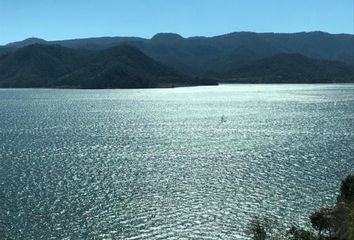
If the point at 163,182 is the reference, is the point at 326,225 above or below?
above

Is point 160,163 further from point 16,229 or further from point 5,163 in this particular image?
point 16,229

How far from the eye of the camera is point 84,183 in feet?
317

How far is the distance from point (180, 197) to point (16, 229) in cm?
2911

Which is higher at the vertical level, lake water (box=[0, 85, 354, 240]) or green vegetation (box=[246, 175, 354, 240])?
green vegetation (box=[246, 175, 354, 240])

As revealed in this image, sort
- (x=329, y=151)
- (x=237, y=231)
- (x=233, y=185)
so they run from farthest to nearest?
1. (x=329, y=151)
2. (x=233, y=185)
3. (x=237, y=231)

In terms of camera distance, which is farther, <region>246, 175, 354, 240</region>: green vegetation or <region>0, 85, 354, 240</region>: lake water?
<region>0, 85, 354, 240</region>: lake water

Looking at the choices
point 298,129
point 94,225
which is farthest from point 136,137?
point 94,225

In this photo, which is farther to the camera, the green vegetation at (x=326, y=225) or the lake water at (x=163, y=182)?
the lake water at (x=163, y=182)

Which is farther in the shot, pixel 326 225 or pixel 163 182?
pixel 163 182

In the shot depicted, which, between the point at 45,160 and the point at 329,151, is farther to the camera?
the point at 329,151

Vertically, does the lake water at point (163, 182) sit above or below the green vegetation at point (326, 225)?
below

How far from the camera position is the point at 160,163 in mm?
118438

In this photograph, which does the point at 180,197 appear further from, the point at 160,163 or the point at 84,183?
the point at 160,163

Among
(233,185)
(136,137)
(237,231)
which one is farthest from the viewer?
(136,137)
